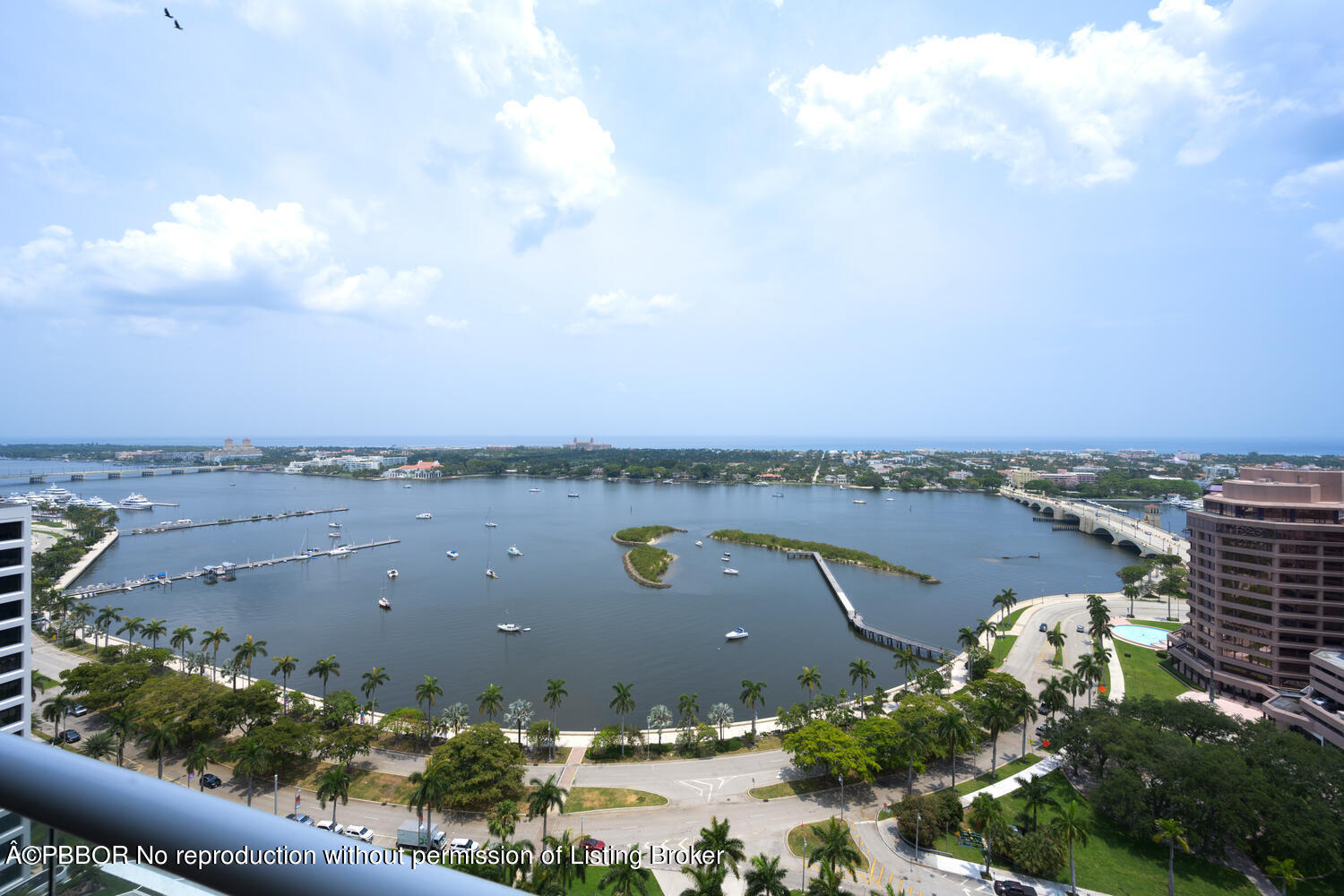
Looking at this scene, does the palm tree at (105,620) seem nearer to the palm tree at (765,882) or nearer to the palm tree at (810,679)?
the palm tree at (810,679)

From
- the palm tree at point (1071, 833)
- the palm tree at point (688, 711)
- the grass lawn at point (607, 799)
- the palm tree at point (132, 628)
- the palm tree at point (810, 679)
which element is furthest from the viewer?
the palm tree at point (132, 628)

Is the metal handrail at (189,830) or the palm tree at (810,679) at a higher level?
the metal handrail at (189,830)

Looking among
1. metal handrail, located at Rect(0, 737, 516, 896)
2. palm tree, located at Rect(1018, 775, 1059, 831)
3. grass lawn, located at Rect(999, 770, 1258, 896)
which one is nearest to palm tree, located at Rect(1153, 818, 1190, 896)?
grass lawn, located at Rect(999, 770, 1258, 896)

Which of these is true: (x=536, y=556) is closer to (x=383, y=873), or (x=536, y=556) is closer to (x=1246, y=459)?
(x=383, y=873)

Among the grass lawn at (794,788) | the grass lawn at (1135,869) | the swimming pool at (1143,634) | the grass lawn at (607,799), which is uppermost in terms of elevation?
the grass lawn at (607,799)

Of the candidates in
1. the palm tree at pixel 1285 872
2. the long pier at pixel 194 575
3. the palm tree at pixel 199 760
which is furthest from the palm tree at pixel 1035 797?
the long pier at pixel 194 575

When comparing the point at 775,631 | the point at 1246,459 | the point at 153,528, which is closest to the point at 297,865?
the point at 775,631
